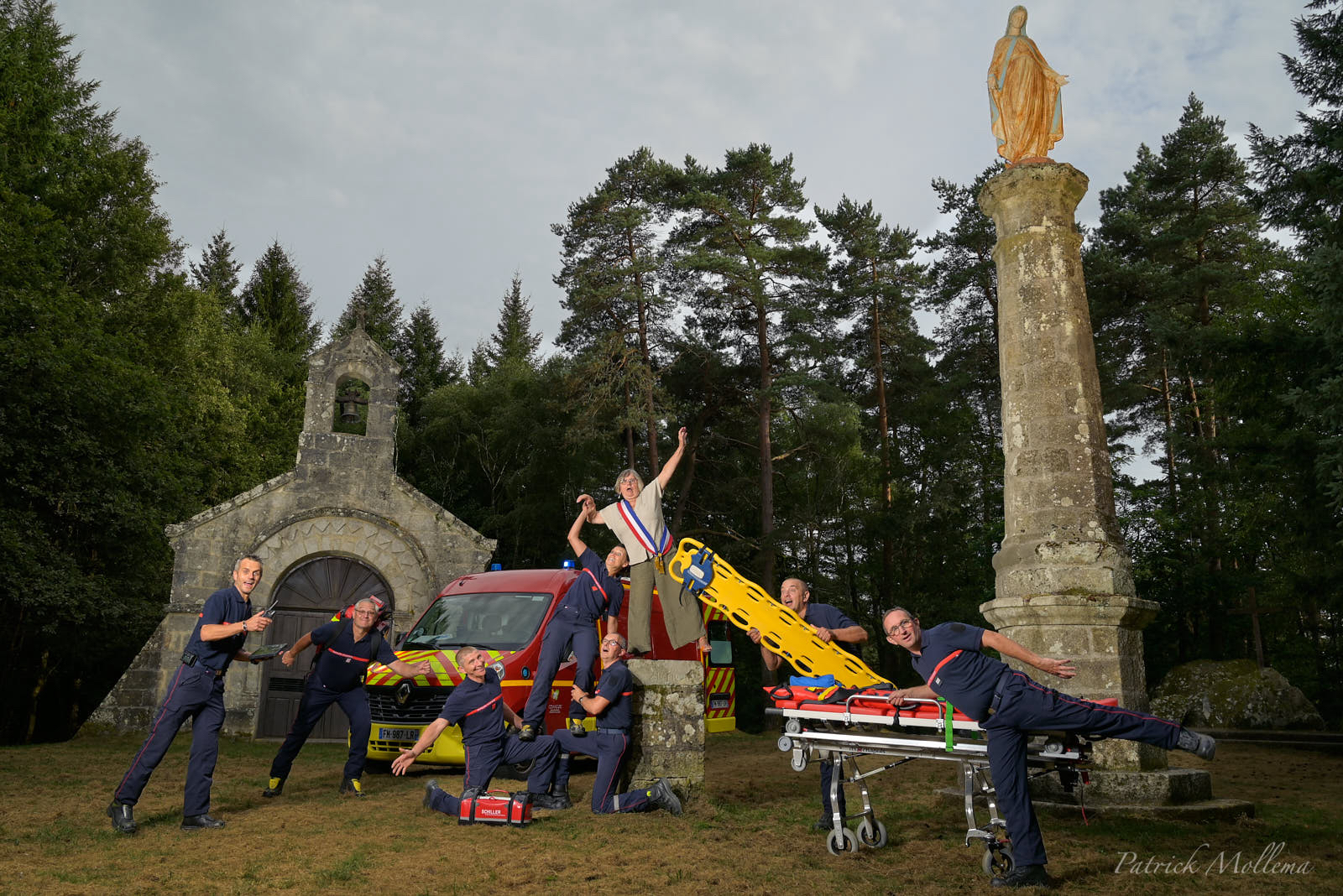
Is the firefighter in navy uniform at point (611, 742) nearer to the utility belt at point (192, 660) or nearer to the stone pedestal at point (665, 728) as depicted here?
the stone pedestal at point (665, 728)

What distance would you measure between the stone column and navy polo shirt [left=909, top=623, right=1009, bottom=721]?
2.67 metres

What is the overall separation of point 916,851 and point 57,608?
17.1m

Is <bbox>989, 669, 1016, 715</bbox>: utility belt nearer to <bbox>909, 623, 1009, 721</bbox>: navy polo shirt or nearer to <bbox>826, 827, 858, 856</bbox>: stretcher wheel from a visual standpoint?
<bbox>909, 623, 1009, 721</bbox>: navy polo shirt

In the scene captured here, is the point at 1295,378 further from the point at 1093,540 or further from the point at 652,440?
the point at 652,440

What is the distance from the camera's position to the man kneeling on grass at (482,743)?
22.4 feet

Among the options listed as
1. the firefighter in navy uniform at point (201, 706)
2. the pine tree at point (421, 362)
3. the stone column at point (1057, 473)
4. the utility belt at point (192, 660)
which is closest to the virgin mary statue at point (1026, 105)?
the stone column at point (1057, 473)

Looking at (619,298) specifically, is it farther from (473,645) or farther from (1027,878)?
(1027,878)

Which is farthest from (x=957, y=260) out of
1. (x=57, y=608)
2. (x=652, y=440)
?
(x=57, y=608)

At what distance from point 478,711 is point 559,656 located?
989mm

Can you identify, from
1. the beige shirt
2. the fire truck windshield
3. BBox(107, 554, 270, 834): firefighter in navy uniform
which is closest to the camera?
BBox(107, 554, 270, 834): firefighter in navy uniform

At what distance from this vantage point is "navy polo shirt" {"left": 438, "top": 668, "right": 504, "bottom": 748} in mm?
6840

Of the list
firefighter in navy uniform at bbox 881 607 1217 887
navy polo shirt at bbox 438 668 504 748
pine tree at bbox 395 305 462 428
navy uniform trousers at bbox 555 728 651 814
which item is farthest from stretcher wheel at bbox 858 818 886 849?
pine tree at bbox 395 305 462 428

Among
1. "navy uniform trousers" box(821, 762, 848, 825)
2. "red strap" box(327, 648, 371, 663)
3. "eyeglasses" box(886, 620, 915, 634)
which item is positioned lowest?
"navy uniform trousers" box(821, 762, 848, 825)

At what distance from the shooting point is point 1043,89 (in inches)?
332
